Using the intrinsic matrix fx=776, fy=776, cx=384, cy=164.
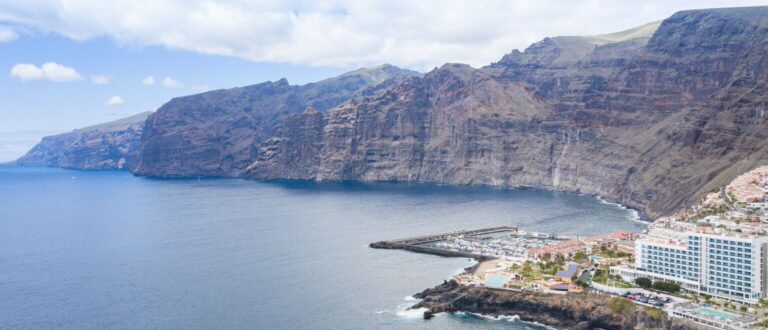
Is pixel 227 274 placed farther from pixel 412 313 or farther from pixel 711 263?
pixel 711 263

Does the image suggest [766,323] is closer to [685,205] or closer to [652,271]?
[652,271]

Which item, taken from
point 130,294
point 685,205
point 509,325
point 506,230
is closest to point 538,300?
point 509,325

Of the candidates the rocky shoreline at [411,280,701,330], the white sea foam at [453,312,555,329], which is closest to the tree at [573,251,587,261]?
the rocky shoreline at [411,280,701,330]

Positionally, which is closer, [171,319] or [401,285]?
[171,319]

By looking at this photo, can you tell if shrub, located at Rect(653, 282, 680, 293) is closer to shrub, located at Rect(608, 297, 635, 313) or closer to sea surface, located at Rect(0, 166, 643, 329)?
shrub, located at Rect(608, 297, 635, 313)

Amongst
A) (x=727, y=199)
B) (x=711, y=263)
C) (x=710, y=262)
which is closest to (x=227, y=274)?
(x=710, y=262)

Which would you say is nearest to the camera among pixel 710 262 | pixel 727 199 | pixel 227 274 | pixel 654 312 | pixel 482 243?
pixel 654 312
